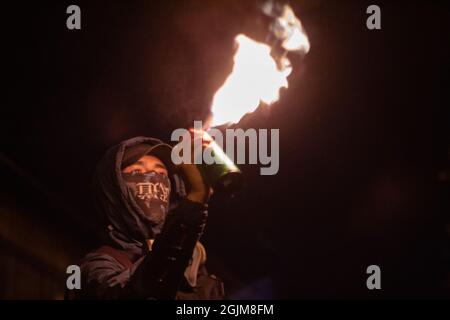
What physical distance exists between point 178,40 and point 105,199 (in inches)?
88.5

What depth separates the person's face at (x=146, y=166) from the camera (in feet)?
14.5

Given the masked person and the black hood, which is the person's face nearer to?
the masked person

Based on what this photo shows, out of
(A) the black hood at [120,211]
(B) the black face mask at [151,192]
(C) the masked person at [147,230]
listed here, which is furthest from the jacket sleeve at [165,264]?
(B) the black face mask at [151,192]

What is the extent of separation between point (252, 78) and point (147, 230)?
136 cm

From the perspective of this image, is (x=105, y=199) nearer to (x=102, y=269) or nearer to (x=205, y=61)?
(x=102, y=269)

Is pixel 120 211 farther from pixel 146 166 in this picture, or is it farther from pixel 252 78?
pixel 252 78

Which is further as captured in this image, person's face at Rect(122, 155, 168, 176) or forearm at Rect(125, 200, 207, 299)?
person's face at Rect(122, 155, 168, 176)

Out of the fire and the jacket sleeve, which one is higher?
the fire

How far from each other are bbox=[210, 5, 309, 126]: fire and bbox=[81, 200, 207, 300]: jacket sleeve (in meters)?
0.91

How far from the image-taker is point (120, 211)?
4.18m

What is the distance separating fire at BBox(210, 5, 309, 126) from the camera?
4543 millimetres

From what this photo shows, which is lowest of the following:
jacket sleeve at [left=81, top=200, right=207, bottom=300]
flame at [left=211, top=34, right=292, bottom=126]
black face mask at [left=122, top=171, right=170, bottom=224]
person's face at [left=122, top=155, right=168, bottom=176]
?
jacket sleeve at [left=81, top=200, right=207, bottom=300]

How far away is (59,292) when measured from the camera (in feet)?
27.5

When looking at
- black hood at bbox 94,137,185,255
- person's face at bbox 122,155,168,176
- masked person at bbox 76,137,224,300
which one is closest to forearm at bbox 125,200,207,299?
masked person at bbox 76,137,224,300
